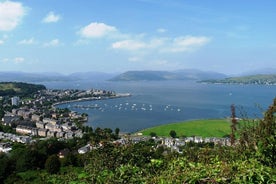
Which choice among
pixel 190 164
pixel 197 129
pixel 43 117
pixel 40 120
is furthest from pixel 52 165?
pixel 43 117

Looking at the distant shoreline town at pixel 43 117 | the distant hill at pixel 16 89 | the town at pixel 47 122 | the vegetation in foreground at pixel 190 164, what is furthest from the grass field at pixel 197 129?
the distant hill at pixel 16 89

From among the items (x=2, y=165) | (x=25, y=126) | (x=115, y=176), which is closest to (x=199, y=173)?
(x=115, y=176)

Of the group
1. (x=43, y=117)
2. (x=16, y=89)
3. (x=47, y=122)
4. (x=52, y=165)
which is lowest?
(x=47, y=122)

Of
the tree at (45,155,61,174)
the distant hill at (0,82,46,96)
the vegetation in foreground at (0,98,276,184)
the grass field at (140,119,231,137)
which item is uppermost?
the vegetation in foreground at (0,98,276,184)

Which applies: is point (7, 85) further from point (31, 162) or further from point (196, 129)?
point (31, 162)

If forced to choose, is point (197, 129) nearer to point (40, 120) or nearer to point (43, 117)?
point (40, 120)

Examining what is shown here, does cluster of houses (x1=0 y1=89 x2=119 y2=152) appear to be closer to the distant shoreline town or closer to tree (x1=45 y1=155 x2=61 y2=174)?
the distant shoreline town

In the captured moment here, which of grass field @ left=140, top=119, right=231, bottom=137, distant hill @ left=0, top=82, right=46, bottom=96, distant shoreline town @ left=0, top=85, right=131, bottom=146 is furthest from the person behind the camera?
distant hill @ left=0, top=82, right=46, bottom=96

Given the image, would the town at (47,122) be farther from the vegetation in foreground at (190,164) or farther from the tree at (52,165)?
the vegetation in foreground at (190,164)

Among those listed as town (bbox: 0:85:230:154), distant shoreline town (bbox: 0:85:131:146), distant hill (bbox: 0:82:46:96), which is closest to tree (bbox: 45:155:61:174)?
town (bbox: 0:85:230:154)

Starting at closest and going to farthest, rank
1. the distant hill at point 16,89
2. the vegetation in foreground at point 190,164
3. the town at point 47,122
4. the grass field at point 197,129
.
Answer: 1. the vegetation in foreground at point 190,164
2. the town at point 47,122
3. the grass field at point 197,129
4. the distant hill at point 16,89
